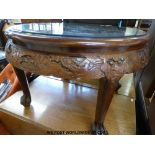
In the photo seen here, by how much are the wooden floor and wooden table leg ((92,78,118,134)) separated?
111mm

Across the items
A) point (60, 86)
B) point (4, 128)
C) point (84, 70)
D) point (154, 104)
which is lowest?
point (4, 128)

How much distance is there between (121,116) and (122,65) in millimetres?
460

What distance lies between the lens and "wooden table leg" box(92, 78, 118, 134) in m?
0.52

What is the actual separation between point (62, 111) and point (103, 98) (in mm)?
374

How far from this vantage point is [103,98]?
0.56 metres

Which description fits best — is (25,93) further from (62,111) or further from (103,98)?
(103,98)

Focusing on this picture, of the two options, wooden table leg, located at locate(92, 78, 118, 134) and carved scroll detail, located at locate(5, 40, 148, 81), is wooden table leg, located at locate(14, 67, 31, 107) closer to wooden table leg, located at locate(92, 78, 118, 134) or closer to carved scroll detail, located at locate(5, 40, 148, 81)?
carved scroll detail, located at locate(5, 40, 148, 81)

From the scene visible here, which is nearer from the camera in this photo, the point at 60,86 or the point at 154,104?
the point at 154,104

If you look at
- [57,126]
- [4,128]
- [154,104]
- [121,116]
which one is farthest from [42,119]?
[154,104]

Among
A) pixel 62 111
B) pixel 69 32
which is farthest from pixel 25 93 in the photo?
pixel 69 32
